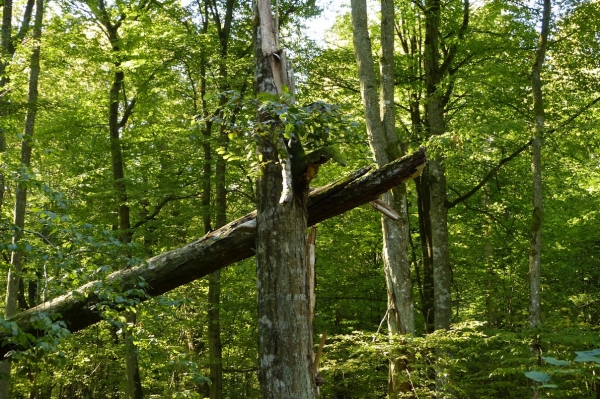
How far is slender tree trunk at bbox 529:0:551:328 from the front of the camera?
823cm

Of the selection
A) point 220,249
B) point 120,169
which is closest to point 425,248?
point 120,169

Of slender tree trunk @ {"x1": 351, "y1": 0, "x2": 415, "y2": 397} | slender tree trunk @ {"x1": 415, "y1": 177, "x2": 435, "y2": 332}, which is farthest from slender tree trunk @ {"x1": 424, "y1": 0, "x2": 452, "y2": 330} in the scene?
slender tree trunk @ {"x1": 415, "y1": 177, "x2": 435, "y2": 332}

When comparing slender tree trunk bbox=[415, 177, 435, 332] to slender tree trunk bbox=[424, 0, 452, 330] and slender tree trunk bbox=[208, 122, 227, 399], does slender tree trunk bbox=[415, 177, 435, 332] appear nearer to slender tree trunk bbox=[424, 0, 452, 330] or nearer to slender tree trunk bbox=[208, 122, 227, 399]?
slender tree trunk bbox=[424, 0, 452, 330]

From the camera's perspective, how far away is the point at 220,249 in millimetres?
4965

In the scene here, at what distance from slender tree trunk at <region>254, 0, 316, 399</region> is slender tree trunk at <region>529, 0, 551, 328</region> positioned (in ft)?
15.9

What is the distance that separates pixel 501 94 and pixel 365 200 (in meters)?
7.92

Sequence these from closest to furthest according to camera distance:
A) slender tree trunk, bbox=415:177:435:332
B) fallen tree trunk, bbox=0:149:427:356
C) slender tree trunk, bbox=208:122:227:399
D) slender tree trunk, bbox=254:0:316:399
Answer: slender tree trunk, bbox=254:0:316:399, fallen tree trunk, bbox=0:149:427:356, slender tree trunk, bbox=208:122:227:399, slender tree trunk, bbox=415:177:435:332

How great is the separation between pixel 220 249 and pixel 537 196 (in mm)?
5957

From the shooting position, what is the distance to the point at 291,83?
5.12 metres

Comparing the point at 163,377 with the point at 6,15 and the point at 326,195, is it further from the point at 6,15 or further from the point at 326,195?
the point at 326,195

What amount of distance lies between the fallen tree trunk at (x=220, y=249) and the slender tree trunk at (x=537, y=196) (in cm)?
459

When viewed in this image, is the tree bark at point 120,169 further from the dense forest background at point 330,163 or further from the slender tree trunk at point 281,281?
the slender tree trunk at point 281,281

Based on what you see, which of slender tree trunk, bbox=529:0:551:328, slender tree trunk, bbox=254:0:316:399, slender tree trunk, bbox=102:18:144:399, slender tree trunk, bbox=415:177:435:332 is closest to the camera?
slender tree trunk, bbox=254:0:316:399

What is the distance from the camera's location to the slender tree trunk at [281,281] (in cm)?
436
